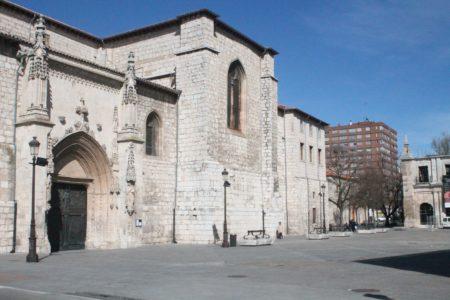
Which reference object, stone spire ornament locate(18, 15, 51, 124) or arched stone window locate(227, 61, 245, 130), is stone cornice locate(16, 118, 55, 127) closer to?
stone spire ornament locate(18, 15, 51, 124)

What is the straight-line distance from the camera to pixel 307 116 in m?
50.7

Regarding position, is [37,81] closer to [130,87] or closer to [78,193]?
[130,87]

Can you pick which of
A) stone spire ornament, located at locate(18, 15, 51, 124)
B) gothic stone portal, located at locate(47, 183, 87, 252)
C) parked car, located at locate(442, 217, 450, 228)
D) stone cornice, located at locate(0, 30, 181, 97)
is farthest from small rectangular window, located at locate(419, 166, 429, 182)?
stone spire ornament, located at locate(18, 15, 51, 124)

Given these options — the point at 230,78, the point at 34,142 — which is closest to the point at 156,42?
the point at 230,78

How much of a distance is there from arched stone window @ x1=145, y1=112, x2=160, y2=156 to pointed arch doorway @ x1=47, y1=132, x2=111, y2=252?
378cm

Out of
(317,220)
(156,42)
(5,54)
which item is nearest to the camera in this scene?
(5,54)

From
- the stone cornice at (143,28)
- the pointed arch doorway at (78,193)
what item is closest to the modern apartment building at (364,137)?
the stone cornice at (143,28)

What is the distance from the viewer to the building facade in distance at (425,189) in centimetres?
6775

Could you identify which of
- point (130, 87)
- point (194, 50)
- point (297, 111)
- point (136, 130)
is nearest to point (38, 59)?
point (130, 87)

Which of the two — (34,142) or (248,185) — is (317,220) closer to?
(248,185)

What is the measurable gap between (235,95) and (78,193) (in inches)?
508

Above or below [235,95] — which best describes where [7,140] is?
below

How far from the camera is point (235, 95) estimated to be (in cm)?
3412

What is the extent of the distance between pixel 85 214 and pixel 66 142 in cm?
393
